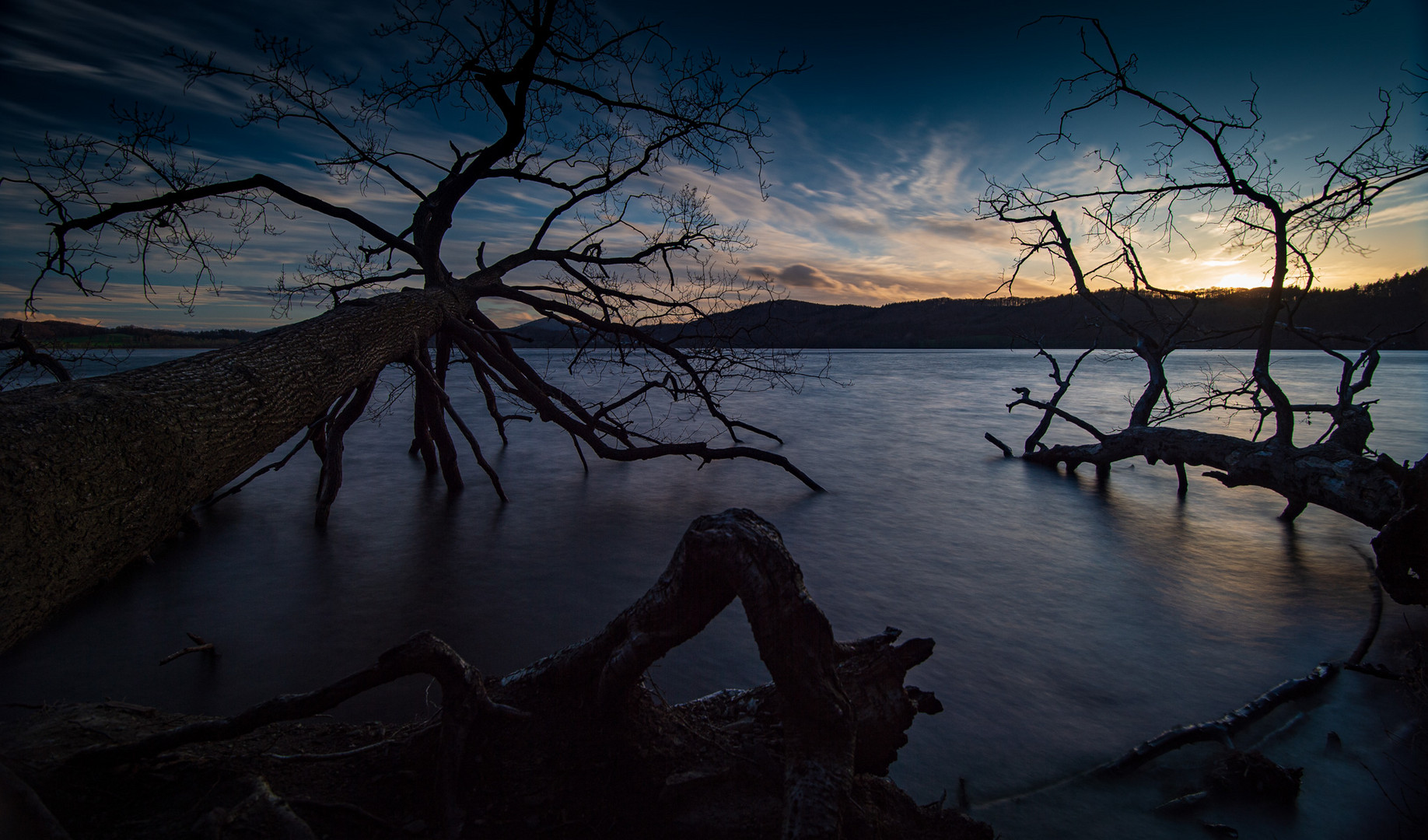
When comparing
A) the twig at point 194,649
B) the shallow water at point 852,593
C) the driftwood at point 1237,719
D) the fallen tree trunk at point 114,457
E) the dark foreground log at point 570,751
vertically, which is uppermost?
the fallen tree trunk at point 114,457

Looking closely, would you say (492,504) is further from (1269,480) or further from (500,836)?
(1269,480)

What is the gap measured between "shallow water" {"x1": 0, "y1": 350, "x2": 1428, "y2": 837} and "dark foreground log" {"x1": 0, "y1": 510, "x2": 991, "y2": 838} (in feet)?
3.64

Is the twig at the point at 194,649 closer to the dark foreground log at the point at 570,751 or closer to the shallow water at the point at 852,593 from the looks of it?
the shallow water at the point at 852,593

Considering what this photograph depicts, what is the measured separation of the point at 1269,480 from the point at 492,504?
8.03 m

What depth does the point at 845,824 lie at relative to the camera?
149 cm

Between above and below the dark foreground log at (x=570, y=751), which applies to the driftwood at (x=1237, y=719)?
below

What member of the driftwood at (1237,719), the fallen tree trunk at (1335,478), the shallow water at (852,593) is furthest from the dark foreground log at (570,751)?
the fallen tree trunk at (1335,478)

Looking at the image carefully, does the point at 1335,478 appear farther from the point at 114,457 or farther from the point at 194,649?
the point at 194,649

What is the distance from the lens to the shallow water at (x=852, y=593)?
311cm

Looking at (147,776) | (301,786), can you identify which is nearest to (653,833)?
(301,786)

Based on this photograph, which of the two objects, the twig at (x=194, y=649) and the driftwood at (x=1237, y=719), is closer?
the driftwood at (x=1237, y=719)

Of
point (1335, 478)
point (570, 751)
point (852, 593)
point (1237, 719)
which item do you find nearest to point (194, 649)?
point (570, 751)

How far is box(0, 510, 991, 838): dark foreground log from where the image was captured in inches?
56.4

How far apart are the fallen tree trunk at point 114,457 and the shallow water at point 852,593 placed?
1.78 meters
